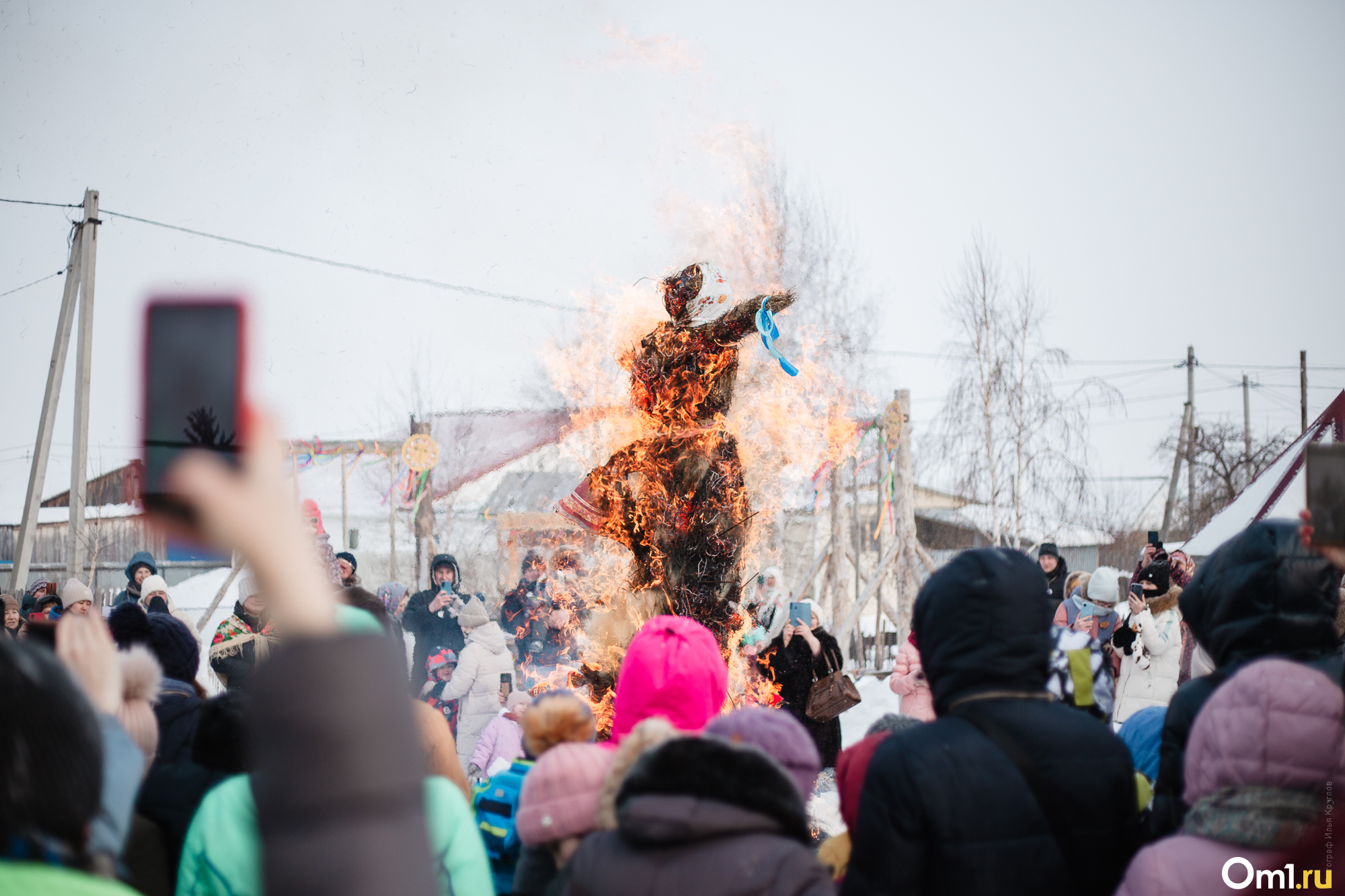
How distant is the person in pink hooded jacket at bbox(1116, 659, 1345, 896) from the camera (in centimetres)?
218

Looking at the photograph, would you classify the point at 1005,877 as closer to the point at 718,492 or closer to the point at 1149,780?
the point at 1149,780

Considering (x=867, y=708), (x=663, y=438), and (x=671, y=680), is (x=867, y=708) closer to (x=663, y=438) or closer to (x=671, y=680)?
(x=663, y=438)

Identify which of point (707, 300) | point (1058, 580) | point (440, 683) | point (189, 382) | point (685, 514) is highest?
point (707, 300)

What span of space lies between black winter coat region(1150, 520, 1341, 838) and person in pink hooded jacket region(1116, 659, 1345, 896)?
18.9 inches

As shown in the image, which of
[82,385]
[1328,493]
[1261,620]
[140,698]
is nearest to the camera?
[1328,493]

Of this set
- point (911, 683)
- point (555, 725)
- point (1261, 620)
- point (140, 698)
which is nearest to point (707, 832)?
point (555, 725)

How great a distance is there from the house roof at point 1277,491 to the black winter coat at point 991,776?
6892 mm

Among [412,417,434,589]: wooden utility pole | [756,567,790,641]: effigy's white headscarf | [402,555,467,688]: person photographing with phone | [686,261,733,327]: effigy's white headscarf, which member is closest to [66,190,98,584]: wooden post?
[412,417,434,589]: wooden utility pole

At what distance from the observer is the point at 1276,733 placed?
227 cm

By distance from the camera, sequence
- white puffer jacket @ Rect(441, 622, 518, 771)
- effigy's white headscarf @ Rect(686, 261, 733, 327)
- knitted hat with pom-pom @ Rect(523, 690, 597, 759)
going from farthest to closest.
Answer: white puffer jacket @ Rect(441, 622, 518, 771) < effigy's white headscarf @ Rect(686, 261, 733, 327) < knitted hat with pom-pom @ Rect(523, 690, 597, 759)

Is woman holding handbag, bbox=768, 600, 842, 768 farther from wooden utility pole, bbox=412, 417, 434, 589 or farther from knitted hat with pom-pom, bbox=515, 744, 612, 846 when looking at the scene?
wooden utility pole, bbox=412, 417, 434, 589

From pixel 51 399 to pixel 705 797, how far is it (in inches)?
590

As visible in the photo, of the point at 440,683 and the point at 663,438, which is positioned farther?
the point at 440,683

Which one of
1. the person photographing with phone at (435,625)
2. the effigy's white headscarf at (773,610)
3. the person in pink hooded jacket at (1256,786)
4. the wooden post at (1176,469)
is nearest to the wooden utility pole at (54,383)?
the person photographing with phone at (435,625)
